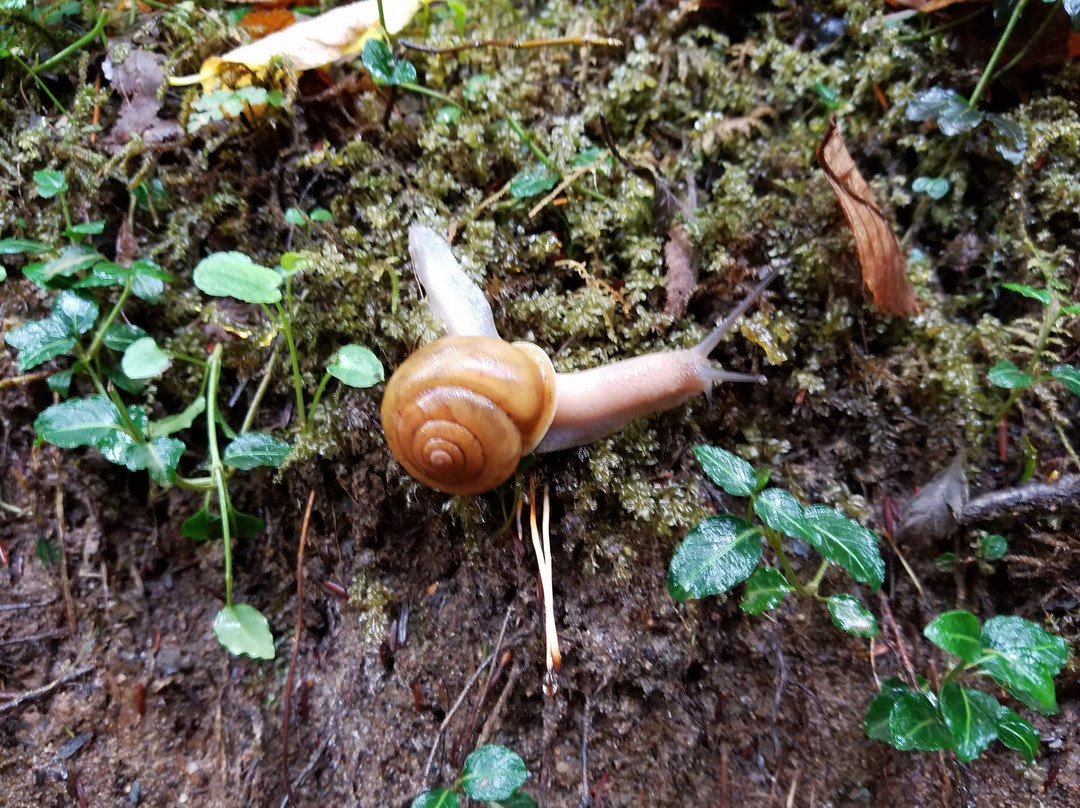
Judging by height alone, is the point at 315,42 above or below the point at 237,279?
above

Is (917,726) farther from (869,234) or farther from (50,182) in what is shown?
(50,182)

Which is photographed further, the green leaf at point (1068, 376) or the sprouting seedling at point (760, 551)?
the green leaf at point (1068, 376)

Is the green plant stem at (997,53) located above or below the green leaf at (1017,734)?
above

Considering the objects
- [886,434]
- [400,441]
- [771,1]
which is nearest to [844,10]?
[771,1]

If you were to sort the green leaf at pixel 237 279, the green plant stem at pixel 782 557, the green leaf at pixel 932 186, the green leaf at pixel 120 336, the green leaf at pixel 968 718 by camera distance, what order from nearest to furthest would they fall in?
the green leaf at pixel 968 718 → the green plant stem at pixel 782 557 → the green leaf at pixel 237 279 → the green leaf at pixel 120 336 → the green leaf at pixel 932 186

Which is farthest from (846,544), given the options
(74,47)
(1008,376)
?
(74,47)

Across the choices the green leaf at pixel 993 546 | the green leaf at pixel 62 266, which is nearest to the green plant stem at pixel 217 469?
the green leaf at pixel 62 266

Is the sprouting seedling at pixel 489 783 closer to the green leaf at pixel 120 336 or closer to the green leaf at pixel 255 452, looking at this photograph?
the green leaf at pixel 255 452
